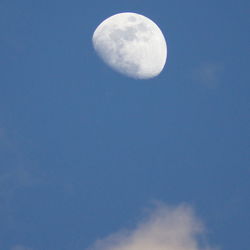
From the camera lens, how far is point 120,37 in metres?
38.9

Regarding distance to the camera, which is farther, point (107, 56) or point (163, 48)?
point (163, 48)

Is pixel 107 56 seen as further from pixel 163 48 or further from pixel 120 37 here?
pixel 163 48

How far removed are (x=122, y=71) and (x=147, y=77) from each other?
2.39m

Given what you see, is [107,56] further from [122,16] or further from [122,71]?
[122,16]

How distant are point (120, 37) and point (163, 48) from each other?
4.56 metres

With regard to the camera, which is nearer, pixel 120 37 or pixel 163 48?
pixel 120 37

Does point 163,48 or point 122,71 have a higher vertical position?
point 163,48

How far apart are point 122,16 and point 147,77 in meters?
5.99

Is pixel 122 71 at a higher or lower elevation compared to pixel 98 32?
lower

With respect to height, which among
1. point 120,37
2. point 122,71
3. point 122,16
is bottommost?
point 122,71

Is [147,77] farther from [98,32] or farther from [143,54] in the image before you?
[98,32]

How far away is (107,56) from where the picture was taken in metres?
38.8

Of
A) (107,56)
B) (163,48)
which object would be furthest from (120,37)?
(163,48)

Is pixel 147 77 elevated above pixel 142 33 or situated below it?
below
